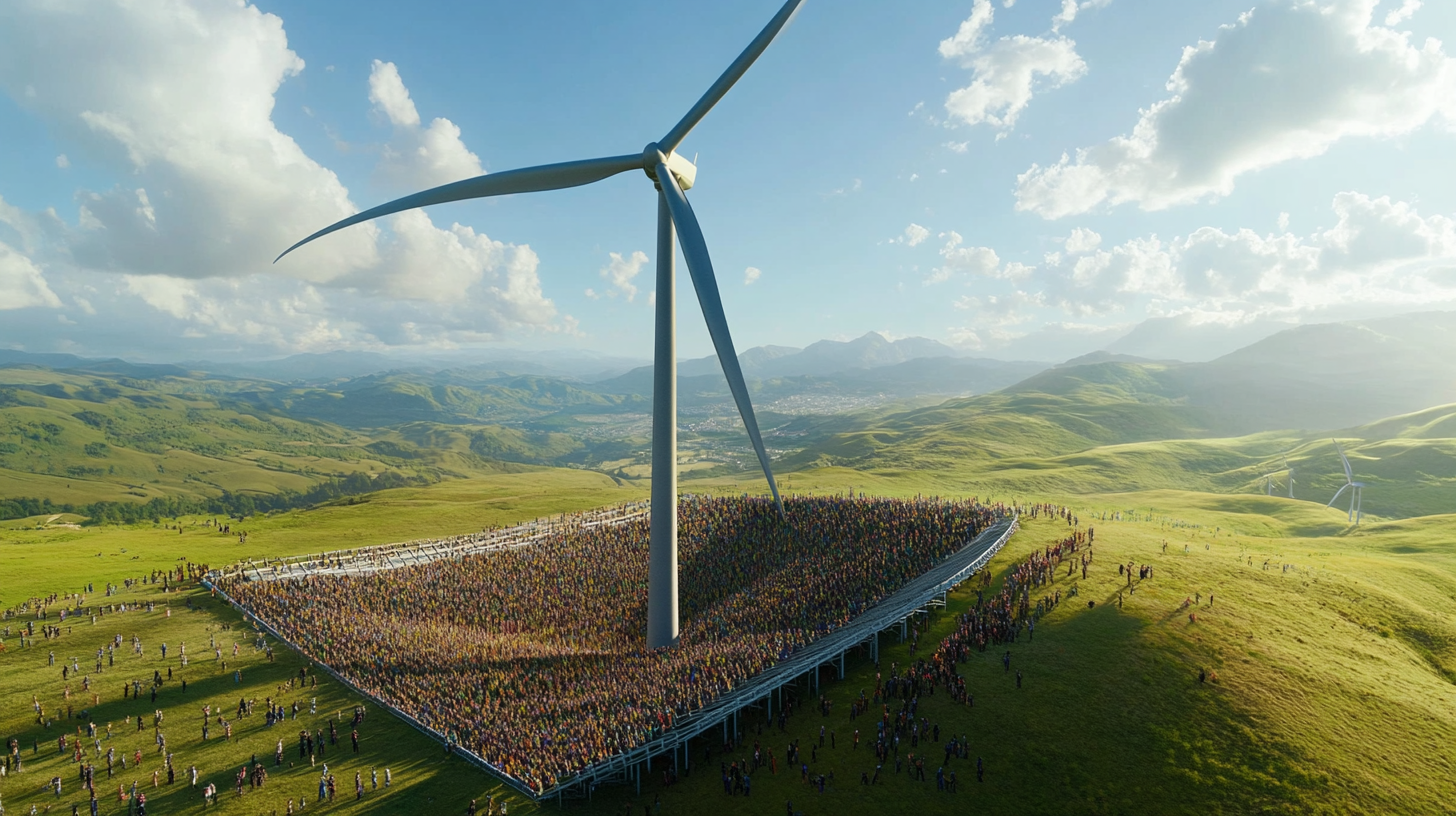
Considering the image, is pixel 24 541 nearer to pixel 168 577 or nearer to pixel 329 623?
pixel 168 577

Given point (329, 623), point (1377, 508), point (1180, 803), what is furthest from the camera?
point (1377, 508)

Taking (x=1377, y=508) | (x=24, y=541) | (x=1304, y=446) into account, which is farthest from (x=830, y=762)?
(x=1304, y=446)

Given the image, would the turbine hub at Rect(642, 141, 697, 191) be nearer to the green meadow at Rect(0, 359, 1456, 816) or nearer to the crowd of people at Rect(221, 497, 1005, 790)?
the crowd of people at Rect(221, 497, 1005, 790)

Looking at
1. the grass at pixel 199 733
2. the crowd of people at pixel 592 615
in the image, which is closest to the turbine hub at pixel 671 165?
the crowd of people at pixel 592 615

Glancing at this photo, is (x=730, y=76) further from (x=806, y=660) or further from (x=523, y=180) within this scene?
(x=806, y=660)

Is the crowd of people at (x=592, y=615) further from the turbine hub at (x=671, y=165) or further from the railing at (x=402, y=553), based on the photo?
the turbine hub at (x=671, y=165)

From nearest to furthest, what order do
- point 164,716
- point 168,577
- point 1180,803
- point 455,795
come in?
point 1180,803 < point 455,795 < point 164,716 < point 168,577

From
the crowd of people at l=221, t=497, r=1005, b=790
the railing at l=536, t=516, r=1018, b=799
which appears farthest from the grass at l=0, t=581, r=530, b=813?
the railing at l=536, t=516, r=1018, b=799

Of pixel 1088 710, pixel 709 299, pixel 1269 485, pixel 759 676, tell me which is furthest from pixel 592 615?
pixel 1269 485
